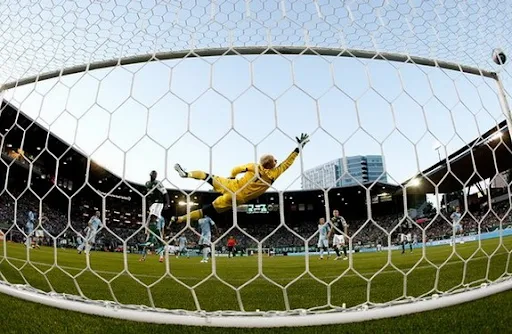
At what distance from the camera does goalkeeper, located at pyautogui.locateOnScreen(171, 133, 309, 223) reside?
0.92m

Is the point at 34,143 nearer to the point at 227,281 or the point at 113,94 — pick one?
the point at 113,94

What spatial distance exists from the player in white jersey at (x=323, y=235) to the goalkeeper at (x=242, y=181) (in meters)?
0.16

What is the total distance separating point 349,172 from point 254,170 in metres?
0.23

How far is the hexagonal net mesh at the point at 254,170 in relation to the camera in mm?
940

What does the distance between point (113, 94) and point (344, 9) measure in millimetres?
832

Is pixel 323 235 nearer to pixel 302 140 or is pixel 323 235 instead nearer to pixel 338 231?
pixel 338 231

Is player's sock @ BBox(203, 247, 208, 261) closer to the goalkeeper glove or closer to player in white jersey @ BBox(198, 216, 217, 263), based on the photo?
player in white jersey @ BBox(198, 216, 217, 263)

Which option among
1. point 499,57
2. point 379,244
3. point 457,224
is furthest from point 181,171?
point 499,57

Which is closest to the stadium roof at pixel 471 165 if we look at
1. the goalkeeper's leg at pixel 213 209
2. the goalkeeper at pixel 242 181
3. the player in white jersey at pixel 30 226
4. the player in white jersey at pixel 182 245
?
the goalkeeper at pixel 242 181

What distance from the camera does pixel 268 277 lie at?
1.06m

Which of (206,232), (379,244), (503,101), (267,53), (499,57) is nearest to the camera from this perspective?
(206,232)

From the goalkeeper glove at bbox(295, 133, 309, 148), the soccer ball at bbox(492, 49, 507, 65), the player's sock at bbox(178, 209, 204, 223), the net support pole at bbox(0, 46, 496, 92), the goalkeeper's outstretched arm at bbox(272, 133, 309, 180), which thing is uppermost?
the soccer ball at bbox(492, 49, 507, 65)

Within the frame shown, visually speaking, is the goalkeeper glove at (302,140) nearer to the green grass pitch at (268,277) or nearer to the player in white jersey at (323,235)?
the player in white jersey at (323,235)

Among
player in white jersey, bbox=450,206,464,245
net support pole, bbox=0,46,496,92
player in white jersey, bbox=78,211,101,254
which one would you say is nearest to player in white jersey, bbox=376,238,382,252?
player in white jersey, bbox=450,206,464,245
